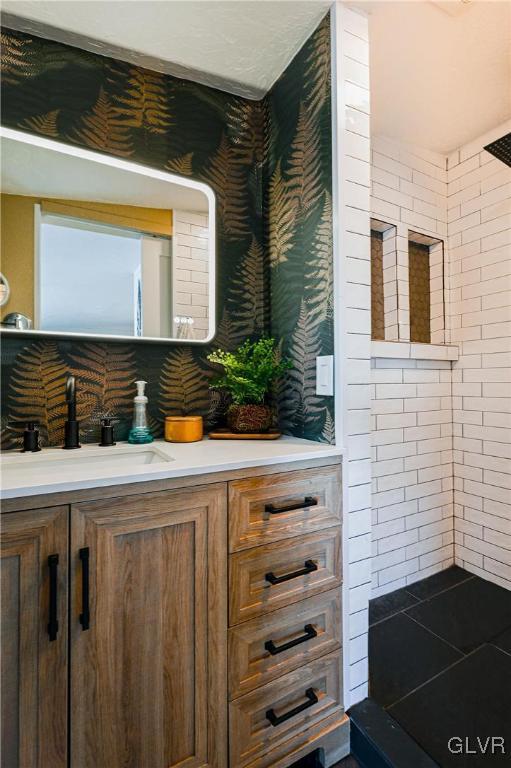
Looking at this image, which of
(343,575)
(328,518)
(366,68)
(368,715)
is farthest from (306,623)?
(366,68)

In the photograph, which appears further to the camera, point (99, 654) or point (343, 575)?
point (343, 575)

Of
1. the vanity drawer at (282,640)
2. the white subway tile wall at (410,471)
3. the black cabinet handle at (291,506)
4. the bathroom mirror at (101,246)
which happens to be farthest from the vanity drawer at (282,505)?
the white subway tile wall at (410,471)

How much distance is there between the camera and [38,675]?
741mm

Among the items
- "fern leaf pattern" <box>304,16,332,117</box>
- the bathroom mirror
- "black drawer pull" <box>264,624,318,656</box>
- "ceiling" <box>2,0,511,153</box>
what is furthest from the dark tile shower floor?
"ceiling" <box>2,0,511,153</box>

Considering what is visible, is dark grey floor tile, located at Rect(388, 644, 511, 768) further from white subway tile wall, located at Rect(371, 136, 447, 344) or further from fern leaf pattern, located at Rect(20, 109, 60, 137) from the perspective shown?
fern leaf pattern, located at Rect(20, 109, 60, 137)

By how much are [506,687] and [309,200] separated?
2047 millimetres

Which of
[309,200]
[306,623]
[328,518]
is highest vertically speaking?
[309,200]

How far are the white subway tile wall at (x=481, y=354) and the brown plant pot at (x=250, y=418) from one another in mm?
1448

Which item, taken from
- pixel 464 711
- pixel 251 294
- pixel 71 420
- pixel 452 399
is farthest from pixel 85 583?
pixel 452 399

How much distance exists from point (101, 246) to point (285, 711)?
5.50ft

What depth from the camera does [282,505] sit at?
1025 millimetres

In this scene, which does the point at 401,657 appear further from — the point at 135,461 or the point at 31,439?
the point at 31,439

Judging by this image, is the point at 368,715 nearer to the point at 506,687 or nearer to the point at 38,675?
the point at 506,687

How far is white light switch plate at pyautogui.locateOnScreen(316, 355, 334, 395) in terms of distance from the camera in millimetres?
1209
